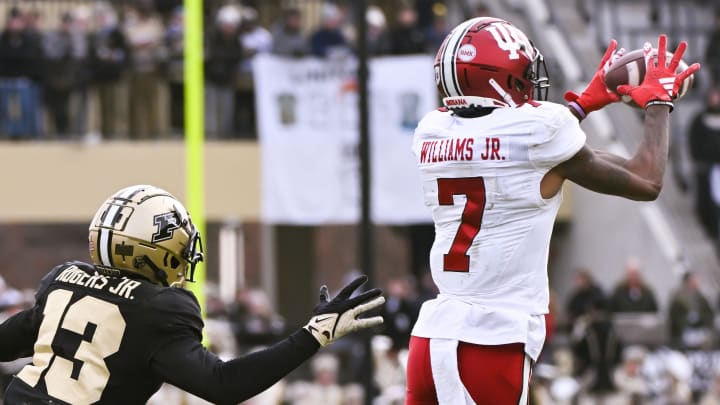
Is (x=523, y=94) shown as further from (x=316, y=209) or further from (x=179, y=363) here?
(x=316, y=209)

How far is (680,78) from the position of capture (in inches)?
209

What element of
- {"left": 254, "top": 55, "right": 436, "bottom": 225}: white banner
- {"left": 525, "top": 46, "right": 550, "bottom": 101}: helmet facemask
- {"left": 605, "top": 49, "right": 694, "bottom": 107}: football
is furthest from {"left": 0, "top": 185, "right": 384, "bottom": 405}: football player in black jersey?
{"left": 254, "top": 55, "right": 436, "bottom": 225}: white banner

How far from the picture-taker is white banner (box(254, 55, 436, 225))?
16531 millimetres

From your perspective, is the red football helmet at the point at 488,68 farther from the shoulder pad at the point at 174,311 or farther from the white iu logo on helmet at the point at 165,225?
the shoulder pad at the point at 174,311

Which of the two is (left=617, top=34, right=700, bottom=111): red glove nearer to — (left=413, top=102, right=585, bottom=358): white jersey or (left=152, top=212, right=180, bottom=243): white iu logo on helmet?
(left=413, top=102, right=585, bottom=358): white jersey

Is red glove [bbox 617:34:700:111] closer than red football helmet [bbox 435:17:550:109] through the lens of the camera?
No

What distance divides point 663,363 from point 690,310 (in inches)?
32.4

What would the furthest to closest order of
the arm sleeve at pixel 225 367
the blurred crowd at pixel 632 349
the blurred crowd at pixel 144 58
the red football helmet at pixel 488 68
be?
1. the blurred crowd at pixel 144 58
2. the blurred crowd at pixel 632 349
3. the red football helmet at pixel 488 68
4. the arm sleeve at pixel 225 367

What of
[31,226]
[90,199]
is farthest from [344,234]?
[90,199]

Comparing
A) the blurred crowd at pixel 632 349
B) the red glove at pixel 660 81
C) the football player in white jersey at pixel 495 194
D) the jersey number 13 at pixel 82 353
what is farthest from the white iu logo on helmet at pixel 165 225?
the blurred crowd at pixel 632 349

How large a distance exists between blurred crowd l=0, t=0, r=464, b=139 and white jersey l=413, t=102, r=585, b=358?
11875mm

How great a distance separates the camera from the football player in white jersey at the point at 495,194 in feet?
16.5

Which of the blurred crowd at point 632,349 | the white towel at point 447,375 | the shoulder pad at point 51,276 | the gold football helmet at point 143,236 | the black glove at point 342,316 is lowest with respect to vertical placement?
the blurred crowd at point 632,349

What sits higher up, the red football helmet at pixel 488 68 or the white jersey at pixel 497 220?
the red football helmet at pixel 488 68
